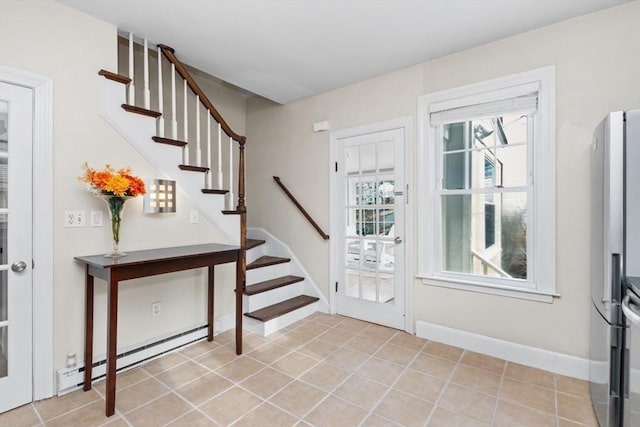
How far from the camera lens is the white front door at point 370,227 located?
3107 millimetres

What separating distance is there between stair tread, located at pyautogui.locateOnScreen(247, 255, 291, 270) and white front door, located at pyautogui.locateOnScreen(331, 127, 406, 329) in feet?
2.31

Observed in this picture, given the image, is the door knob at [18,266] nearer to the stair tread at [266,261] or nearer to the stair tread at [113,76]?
the stair tread at [113,76]

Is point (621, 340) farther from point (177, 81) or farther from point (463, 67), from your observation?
point (177, 81)

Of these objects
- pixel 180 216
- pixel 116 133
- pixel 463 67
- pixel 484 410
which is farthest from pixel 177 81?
pixel 484 410

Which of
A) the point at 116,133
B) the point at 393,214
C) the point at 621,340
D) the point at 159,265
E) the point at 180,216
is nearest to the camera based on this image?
the point at 621,340

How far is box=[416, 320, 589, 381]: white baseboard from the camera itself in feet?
7.36

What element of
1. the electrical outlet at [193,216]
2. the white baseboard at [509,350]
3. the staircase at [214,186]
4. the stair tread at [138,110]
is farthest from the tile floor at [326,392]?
the stair tread at [138,110]

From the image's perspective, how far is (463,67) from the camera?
2695 mm

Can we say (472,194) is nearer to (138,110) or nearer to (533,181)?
(533,181)

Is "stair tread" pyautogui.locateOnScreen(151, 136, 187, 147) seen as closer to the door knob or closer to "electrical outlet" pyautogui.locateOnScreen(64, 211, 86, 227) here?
"electrical outlet" pyautogui.locateOnScreen(64, 211, 86, 227)

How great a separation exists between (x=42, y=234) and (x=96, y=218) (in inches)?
12.0

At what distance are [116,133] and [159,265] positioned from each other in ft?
3.42

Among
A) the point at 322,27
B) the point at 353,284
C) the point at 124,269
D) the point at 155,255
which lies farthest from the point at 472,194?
the point at 124,269

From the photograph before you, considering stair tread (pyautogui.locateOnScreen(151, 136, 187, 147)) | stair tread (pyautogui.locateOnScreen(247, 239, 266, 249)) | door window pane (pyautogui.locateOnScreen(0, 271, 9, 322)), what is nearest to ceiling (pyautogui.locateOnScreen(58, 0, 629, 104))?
stair tread (pyautogui.locateOnScreen(151, 136, 187, 147))
